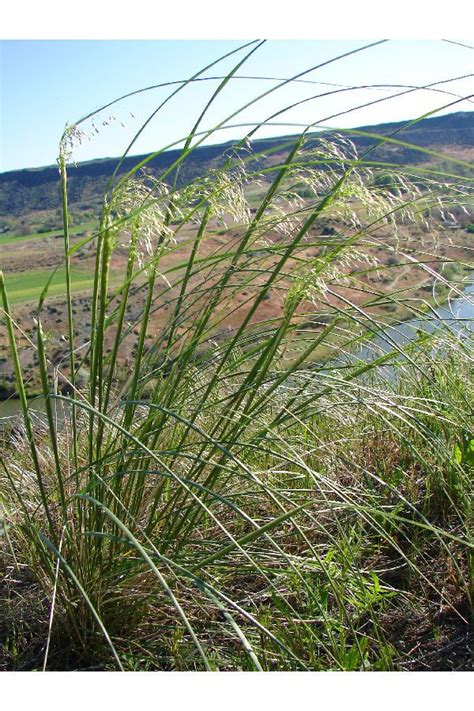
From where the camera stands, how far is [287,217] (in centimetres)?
132

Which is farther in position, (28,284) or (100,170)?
(28,284)

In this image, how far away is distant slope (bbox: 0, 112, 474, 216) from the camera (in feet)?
31.8

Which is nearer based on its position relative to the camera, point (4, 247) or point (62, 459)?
point (62, 459)

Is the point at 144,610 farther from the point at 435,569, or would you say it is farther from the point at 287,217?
the point at 287,217

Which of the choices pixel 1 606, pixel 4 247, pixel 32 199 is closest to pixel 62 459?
pixel 1 606

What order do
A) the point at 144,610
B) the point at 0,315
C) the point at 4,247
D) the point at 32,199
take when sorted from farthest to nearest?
the point at 4,247 < the point at 32,199 < the point at 0,315 < the point at 144,610

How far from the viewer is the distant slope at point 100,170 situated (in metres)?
9.70

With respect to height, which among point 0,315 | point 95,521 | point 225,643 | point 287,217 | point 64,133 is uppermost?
point 64,133

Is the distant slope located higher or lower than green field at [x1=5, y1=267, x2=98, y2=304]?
higher

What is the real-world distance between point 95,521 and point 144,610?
19 cm

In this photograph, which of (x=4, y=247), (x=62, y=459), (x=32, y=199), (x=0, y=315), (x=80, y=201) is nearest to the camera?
(x=0, y=315)

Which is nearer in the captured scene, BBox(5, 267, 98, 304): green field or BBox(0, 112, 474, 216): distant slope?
BBox(0, 112, 474, 216): distant slope

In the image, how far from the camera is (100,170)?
40.9ft

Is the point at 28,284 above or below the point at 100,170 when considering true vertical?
below
